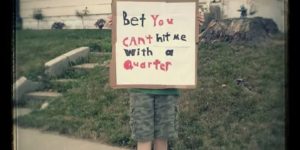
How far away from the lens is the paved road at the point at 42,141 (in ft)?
13.2

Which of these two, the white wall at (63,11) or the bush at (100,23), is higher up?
the white wall at (63,11)

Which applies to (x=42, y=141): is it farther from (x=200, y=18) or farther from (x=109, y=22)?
(x=200, y=18)

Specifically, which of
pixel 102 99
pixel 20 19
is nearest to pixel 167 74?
pixel 102 99

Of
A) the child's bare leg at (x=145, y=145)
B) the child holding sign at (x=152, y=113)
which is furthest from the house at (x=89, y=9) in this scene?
the child's bare leg at (x=145, y=145)

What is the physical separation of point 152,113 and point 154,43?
1.80 ft

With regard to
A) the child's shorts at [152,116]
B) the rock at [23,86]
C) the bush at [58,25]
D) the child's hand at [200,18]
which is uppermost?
the child's hand at [200,18]

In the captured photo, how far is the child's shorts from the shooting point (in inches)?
154

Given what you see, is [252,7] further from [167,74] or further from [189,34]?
[167,74]

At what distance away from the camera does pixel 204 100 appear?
13.8 feet

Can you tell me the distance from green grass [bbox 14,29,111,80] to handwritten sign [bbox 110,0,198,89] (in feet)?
0.56

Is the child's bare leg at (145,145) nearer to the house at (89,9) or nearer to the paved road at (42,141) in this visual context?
the paved road at (42,141)

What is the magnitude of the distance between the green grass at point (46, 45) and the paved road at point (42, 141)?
A: 0.35m

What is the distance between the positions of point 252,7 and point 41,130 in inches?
77.7

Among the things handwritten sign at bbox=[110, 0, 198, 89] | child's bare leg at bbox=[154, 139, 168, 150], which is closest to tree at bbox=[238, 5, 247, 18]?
handwritten sign at bbox=[110, 0, 198, 89]
